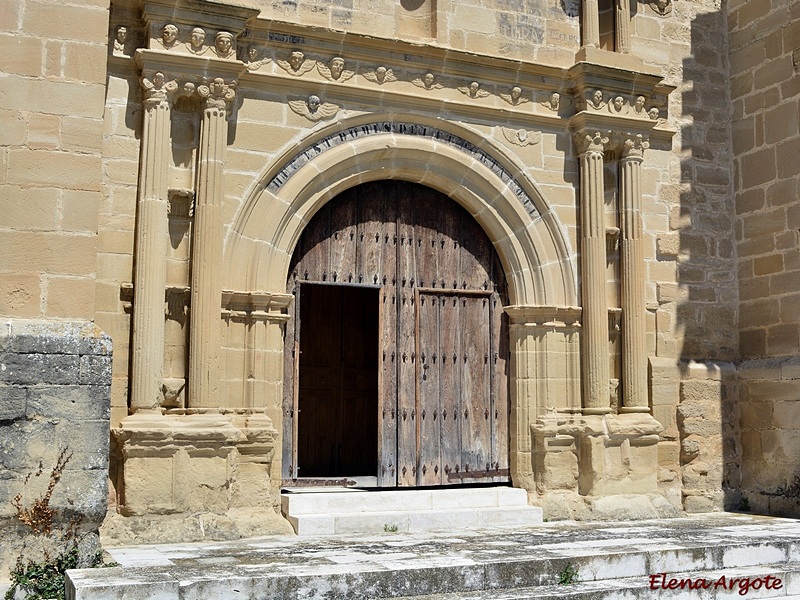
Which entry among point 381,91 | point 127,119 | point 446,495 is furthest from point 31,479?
point 381,91

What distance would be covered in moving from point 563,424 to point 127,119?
428cm

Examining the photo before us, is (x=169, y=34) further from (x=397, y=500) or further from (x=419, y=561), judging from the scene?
(x=419, y=561)

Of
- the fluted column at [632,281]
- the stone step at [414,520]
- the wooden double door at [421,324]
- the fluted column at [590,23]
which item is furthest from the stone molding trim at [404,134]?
the stone step at [414,520]

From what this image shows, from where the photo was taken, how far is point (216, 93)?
7.36 m

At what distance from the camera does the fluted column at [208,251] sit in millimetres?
7121

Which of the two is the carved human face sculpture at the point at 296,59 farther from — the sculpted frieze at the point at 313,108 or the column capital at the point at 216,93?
the column capital at the point at 216,93

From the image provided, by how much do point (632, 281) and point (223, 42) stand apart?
3998 millimetres

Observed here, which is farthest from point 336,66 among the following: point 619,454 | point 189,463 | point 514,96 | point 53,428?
point 619,454

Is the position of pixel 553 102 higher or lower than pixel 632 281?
higher

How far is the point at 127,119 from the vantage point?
7.31m

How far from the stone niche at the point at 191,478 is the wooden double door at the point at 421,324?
62cm

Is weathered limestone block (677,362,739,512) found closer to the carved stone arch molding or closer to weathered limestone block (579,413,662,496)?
weathered limestone block (579,413,662,496)

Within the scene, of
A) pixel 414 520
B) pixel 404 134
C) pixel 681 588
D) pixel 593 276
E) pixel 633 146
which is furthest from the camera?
pixel 633 146

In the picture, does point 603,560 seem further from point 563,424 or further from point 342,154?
Answer: point 342,154
